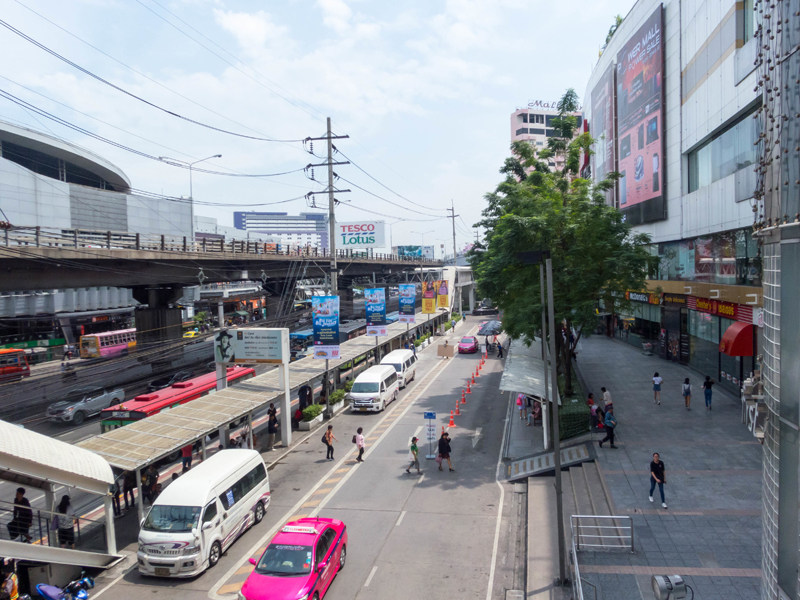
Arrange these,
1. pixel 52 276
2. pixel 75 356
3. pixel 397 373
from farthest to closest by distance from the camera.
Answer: pixel 75 356 < pixel 397 373 < pixel 52 276

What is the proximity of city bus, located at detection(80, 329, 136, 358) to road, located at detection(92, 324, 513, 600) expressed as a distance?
28687 mm

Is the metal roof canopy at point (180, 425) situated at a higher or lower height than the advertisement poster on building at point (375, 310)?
lower

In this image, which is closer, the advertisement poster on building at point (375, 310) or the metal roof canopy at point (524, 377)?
the metal roof canopy at point (524, 377)

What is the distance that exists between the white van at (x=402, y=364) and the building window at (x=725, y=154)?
1897 centimetres

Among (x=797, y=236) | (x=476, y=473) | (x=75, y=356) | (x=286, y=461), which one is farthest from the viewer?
(x=75, y=356)

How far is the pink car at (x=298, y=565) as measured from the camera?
1039cm

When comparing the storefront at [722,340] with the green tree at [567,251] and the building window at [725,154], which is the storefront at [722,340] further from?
the building window at [725,154]

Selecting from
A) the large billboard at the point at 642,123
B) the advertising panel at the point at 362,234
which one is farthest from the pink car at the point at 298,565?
the advertising panel at the point at 362,234

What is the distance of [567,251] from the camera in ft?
73.5

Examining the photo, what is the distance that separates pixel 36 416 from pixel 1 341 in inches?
1077

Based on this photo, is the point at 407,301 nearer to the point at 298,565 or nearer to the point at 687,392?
the point at 687,392

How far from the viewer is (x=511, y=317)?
23094 mm

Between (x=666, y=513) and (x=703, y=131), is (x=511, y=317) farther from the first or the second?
(x=703, y=131)

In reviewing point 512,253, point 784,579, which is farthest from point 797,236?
point 512,253
